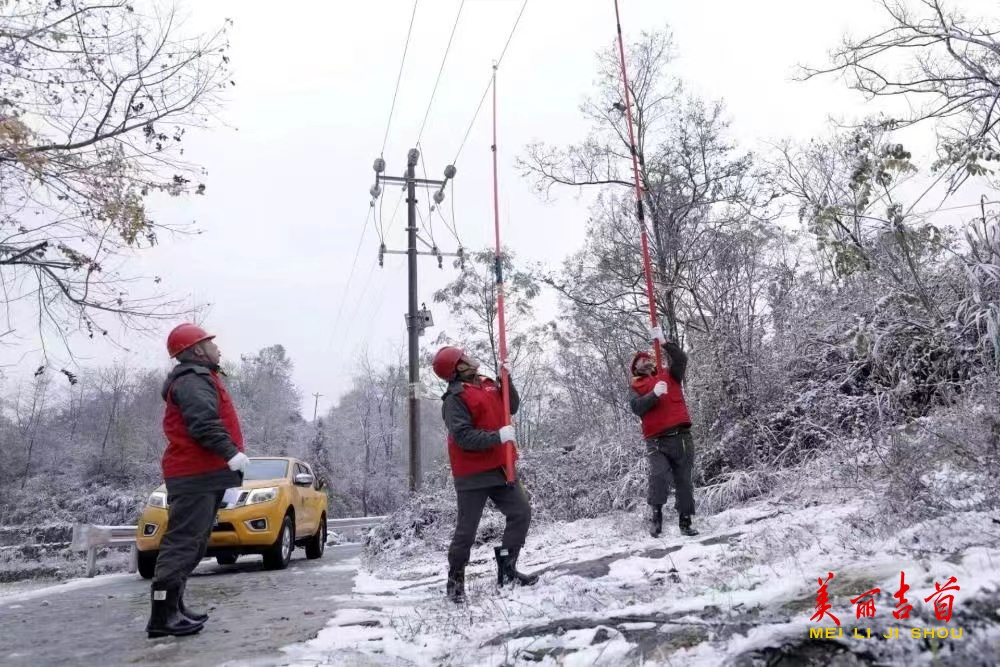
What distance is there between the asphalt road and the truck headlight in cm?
95

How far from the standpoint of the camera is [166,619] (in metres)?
4.10

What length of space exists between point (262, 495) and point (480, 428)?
4.96m

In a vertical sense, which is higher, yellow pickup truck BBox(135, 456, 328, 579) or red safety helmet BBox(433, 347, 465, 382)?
red safety helmet BBox(433, 347, 465, 382)

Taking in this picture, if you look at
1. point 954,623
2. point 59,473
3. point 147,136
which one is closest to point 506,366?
point 954,623

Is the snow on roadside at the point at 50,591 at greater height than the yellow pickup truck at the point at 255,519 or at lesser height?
lesser

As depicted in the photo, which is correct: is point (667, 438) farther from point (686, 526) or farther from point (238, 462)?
point (238, 462)

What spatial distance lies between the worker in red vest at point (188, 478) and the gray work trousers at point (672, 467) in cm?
357

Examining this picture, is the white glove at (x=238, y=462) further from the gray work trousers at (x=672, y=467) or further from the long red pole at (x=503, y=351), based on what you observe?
the gray work trousers at (x=672, y=467)

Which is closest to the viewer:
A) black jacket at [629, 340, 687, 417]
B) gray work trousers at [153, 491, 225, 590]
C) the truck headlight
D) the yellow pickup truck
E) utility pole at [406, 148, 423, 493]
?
gray work trousers at [153, 491, 225, 590]

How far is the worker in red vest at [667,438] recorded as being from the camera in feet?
20.0

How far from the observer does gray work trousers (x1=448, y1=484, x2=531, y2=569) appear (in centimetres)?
480

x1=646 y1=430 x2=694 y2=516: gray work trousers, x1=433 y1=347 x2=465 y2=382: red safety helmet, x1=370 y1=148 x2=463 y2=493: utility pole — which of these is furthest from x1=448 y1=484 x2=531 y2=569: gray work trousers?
x1=370 y1=148 x2=463 y2=493: utility pole

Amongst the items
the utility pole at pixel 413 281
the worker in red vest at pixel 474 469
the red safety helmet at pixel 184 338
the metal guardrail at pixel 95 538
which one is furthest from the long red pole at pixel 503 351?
the utility pole at pixel 413 281

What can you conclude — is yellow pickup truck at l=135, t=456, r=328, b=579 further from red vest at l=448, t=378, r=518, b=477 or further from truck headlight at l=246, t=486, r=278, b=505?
red vest at l=448, t=378, r=518, b=477
